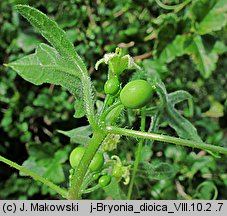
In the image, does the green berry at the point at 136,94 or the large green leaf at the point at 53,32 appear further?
the large green leaf at the point at 53,32

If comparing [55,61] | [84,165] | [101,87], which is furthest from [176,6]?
[84,165]

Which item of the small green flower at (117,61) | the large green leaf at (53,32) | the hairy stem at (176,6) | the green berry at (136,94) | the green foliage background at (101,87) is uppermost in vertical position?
the hairy stem at (176,6)

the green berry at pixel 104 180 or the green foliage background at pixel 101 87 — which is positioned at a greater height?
the green foliage background at pixel 101 87

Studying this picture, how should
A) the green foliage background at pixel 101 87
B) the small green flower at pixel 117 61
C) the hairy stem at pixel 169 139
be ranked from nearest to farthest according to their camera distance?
the hairy stem at pixel 169 139, the small green flower at pixel 117 61, the green foliage background at pixel 101 87

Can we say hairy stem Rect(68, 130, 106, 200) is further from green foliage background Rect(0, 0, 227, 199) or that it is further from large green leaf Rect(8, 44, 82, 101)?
green foliage background Rect(0, 0, 227, 199)

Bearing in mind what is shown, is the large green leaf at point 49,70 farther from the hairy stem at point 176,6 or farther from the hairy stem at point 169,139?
the hairy stem at point 176,6

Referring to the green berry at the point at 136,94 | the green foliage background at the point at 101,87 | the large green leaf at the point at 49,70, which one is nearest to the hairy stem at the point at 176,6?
the green foliage background at the point at 101,87
